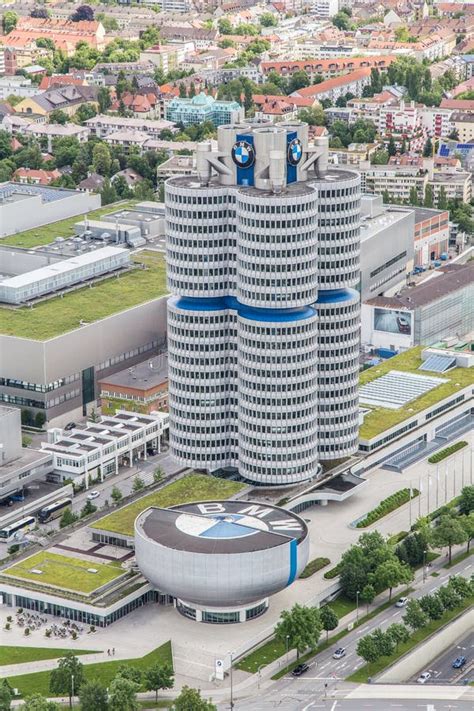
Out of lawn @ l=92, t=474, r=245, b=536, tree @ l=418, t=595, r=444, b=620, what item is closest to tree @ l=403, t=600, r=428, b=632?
tree @ l=418, t=595, r=444, b=620

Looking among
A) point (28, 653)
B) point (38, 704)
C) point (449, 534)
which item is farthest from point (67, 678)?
point (449, 534)

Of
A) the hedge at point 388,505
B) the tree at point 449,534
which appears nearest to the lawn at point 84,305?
the hedge at point 388,505

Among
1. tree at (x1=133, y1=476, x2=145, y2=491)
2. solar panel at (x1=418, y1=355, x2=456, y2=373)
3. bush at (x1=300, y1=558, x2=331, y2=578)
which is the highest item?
solar panel at (x1=418, y1=355, x2=456, y2=373)

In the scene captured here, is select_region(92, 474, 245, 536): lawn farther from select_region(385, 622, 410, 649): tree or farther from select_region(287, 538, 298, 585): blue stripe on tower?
select_region(385, 622, 410, 649): tree

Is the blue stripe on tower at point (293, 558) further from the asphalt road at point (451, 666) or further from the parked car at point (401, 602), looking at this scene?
the asphalt road at point (451, 666)

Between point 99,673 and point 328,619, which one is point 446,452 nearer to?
point 328,619

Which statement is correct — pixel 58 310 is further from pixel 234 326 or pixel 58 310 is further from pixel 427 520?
pixel 427 520
